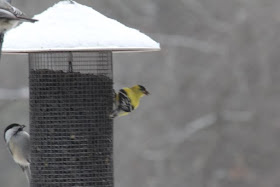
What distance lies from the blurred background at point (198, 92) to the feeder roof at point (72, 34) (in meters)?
9.38

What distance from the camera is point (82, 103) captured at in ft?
→ 22.9

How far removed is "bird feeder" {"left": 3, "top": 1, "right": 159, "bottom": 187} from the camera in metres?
6.82

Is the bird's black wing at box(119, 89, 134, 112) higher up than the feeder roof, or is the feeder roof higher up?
the feeder roof

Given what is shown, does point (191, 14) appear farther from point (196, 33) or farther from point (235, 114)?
point (235, 114)

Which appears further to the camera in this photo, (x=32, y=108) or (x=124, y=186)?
(x=124, y=186)

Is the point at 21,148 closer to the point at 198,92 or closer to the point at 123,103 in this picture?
the point at 123,103

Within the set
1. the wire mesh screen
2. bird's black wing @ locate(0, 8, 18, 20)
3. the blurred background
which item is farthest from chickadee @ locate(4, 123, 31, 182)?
the blurred background

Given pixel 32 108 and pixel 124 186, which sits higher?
pixel 32 108

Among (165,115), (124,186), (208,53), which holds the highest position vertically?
(208,53)

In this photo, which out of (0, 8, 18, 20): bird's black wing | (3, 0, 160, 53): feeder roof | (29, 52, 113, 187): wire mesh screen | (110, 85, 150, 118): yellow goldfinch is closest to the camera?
(0, 8, 18, 20): bird's black wing

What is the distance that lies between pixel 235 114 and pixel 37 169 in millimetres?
10419

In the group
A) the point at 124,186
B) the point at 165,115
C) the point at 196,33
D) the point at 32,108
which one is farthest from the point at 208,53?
the point at 32,108

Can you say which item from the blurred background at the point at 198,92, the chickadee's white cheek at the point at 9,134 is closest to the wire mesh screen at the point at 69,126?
the chickadee's white cheek at the point at 9,134

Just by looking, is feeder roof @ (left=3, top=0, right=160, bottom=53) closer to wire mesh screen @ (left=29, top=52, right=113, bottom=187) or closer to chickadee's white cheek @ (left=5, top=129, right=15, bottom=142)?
wire mesh screen @ (left=29, top=52, right=113, bottom=187)
